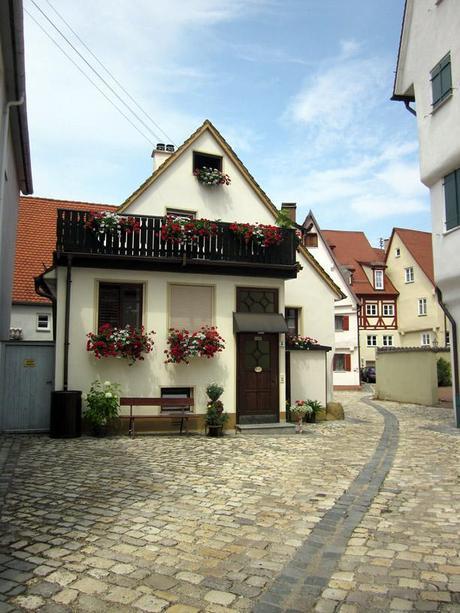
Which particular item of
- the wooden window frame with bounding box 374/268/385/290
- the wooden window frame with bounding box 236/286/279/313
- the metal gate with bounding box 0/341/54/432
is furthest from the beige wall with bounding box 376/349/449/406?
the wooden window frame with bounding box 374/268/385/290

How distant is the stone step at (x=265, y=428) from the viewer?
12938 millimetres

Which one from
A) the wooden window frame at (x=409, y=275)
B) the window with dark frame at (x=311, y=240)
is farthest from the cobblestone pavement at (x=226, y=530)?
the wooden window frame at (x=409, y=275)

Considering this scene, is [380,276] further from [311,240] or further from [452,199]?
[452,199]

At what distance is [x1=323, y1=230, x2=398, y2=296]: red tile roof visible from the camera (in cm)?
4538

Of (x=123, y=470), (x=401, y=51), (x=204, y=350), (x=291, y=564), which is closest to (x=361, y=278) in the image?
(x=401, y=51)

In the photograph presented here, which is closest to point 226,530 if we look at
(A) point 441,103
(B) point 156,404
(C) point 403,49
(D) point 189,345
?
(B) point 156,404

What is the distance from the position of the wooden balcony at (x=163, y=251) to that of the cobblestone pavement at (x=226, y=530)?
465 cm

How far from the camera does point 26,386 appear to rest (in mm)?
12531

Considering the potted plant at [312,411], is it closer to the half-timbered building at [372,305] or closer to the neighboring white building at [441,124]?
the neighboring white building at [441,124]

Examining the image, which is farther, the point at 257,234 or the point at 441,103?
the point at 441,103

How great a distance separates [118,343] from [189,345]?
1.70 meters

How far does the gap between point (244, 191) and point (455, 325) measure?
24.1 ft

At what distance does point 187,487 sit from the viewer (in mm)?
7250

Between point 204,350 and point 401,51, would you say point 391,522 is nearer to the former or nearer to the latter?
point 204,350
